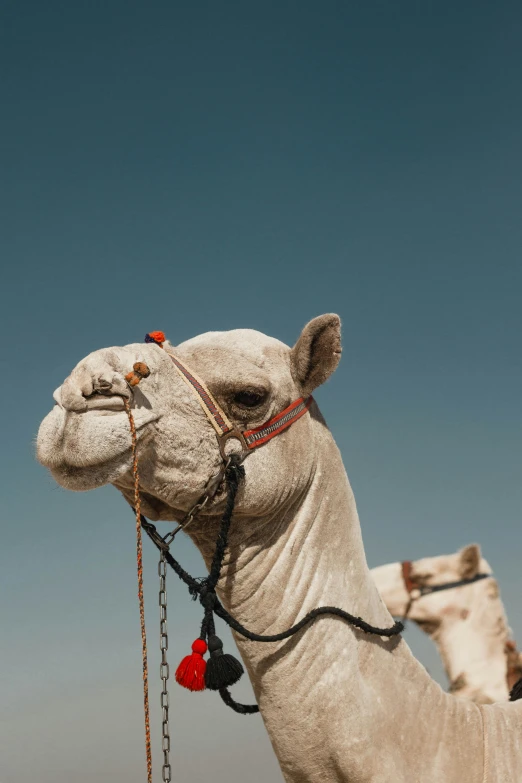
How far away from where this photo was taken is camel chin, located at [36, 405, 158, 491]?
12.8ft

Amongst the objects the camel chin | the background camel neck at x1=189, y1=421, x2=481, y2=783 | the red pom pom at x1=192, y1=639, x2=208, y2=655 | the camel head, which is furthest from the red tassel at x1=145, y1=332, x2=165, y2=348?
the camel head

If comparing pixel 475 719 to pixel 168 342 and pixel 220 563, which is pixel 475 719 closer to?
pixel 220 563

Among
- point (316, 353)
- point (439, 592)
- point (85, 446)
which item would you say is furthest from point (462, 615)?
point (85, 446)

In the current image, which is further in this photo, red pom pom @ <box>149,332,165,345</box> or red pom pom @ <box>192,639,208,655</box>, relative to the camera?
red pom pom @ <box>149,332,165,345</box>

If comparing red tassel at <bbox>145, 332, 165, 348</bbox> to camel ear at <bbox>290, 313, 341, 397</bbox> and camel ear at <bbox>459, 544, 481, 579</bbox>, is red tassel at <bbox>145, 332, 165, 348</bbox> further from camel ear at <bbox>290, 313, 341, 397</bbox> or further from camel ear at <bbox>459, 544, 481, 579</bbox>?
camel ear at <bbox>459, 544, 481, 579</bbox>

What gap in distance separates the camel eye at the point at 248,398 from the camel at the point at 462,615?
3228 mm

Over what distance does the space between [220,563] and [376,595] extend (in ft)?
3.47

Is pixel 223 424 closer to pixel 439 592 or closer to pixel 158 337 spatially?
pixel 158 337

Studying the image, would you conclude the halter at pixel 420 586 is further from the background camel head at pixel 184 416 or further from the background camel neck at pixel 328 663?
the background camel head at pixel 184 416

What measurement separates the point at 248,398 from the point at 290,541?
0.86m

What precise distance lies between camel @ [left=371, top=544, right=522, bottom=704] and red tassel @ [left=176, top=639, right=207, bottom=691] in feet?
9.39

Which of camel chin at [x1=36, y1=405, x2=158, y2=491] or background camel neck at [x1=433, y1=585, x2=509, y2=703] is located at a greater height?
camel chin at [x1=36, y1=405, x2=158, y2=491]

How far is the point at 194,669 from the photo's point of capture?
4.46 m

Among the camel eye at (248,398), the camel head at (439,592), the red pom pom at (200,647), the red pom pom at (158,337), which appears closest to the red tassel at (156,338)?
the red pom pom at (158,337)
